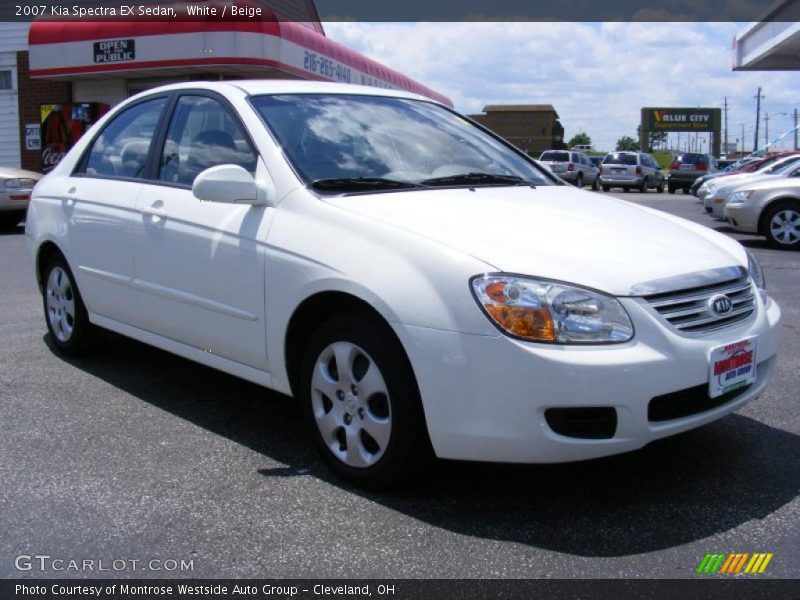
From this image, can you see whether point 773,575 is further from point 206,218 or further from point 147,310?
point 147,310

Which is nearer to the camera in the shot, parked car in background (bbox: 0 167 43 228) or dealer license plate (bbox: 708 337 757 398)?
dealer license plate (bbox: 708 337 757 398)

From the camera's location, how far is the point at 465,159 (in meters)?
4.35

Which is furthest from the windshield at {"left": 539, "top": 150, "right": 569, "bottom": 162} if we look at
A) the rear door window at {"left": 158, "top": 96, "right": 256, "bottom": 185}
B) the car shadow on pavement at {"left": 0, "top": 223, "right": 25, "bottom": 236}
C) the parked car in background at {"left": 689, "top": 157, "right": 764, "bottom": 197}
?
the rear door window at {"left": 158, "top": 96, "right": 256, "bottom": 185}

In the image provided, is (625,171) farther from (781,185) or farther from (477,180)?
(477,180)

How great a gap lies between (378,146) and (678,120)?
98.0m

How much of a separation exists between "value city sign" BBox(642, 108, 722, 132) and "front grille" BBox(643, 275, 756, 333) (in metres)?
96.4

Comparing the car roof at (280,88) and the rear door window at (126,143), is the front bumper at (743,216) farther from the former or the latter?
the rear door window at (126,143)

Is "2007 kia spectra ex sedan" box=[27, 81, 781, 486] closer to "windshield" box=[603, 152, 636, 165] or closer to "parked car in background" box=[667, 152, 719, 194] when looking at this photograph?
"windshield" box=[603, 152, 636, 165]

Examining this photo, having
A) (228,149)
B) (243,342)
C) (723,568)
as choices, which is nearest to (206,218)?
(228,149)

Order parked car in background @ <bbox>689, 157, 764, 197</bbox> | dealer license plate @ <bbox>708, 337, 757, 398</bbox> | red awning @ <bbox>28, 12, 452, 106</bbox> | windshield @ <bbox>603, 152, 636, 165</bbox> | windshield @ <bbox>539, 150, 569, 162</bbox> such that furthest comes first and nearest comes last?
1. windshield @ <bbox>539, 150, 569, 162</bbox>
2. windshield @ <bbox>603, 152, 636, 165</bbox>
3. parked car in background @ <bbox>689, 157, 764, 197</bbox>
4. red awning @ <bbox>28, 12, 452, 106</bbox>
5. dealer license plate @ <bbox>708, 337, 757, 398</bbox>

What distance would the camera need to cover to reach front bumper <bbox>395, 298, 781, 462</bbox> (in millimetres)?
2918

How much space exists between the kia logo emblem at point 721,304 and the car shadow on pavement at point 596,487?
73 centimetres

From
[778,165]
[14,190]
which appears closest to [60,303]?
[14,190]

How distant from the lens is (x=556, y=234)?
3354 mm
